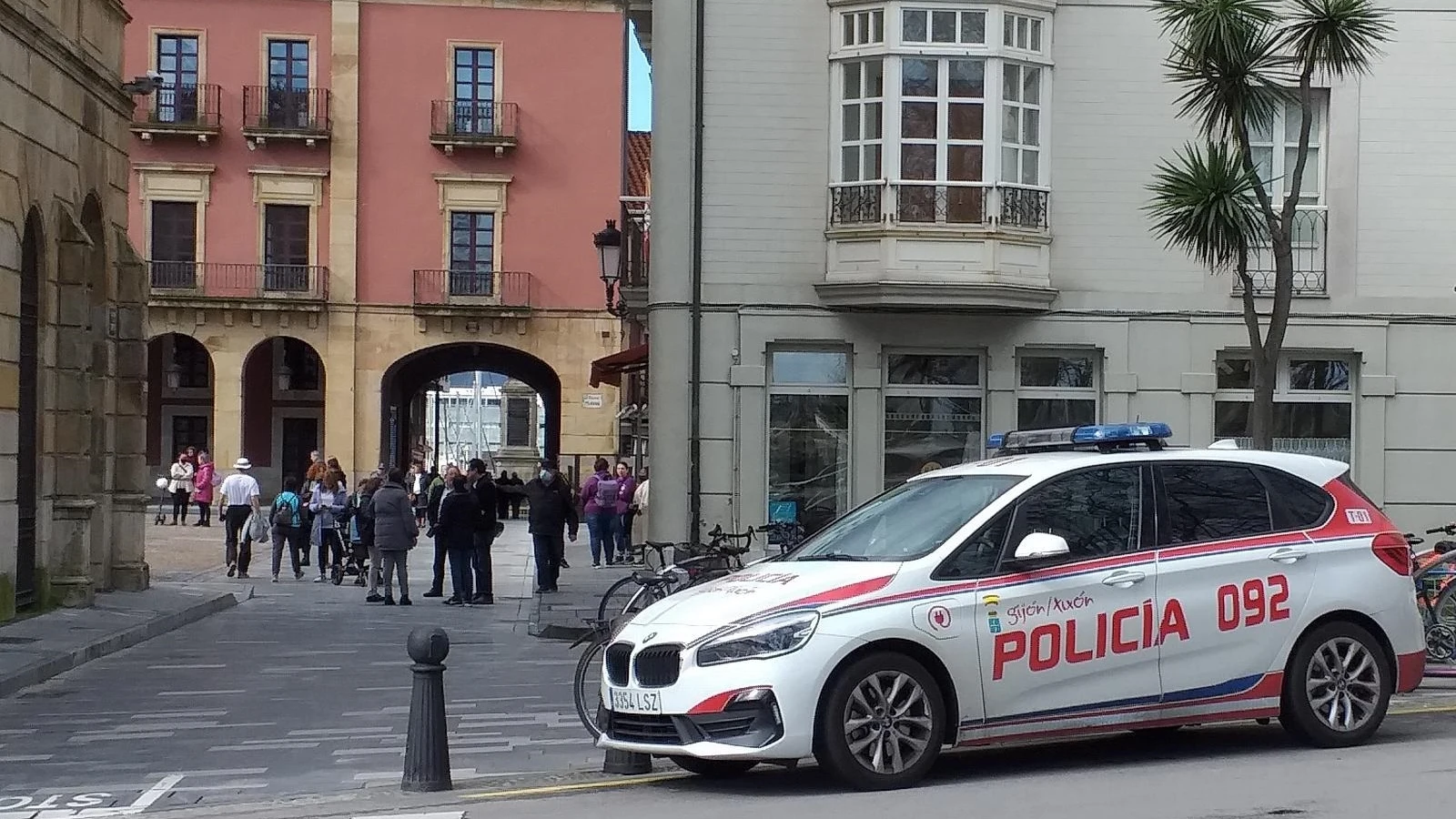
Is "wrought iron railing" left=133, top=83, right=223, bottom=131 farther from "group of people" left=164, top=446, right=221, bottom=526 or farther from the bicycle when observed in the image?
the bicycle

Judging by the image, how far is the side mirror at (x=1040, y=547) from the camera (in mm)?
9000

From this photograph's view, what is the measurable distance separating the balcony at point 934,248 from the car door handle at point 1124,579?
12152 millimetres

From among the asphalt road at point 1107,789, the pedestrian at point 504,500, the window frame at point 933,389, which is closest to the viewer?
the asphalt road at point 1107,789

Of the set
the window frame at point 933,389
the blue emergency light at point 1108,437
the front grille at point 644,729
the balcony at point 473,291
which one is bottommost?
the front grille at point 644,729

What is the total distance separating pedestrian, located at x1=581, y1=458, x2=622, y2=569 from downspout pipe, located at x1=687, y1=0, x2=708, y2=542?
7.96 metres

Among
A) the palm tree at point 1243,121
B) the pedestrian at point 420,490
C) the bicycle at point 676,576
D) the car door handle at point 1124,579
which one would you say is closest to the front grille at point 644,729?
the car door handle at point 1124,579

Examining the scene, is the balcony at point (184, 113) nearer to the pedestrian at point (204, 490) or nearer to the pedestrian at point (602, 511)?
the pedestrian at point (204, 490)

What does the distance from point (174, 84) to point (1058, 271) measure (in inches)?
1326

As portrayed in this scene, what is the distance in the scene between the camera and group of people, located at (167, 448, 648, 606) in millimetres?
23172

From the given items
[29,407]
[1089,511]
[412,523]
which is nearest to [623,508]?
[412,523]

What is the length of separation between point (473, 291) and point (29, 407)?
31.0 m

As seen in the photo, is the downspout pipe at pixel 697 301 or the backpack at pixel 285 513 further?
the backpack at pixel 285 513

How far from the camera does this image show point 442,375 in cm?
5862

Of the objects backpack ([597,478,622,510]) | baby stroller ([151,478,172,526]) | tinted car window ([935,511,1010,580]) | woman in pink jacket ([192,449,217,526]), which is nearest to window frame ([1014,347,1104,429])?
backpack ([597,478,622,510])
